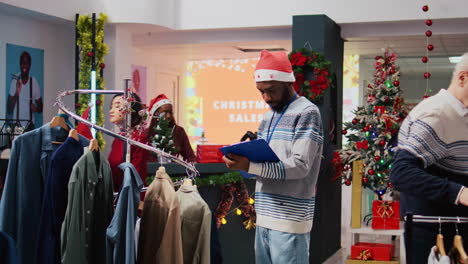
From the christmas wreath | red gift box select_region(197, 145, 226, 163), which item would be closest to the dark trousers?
red gift box select_region(197, 145, 226, 163)

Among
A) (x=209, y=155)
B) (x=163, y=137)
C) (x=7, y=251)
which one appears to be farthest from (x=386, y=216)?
(x=7, y=251)

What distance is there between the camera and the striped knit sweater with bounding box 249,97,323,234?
3240mm

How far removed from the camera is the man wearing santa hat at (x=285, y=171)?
128 inches

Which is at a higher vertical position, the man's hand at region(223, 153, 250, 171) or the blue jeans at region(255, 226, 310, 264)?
the man's hand at region(223, 153, 250, 171)

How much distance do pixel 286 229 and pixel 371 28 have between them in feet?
18.7

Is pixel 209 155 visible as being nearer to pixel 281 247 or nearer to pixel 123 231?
pixel 281 247

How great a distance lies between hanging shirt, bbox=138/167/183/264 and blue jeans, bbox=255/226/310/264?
0.46 metres

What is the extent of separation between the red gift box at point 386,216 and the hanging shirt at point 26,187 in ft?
13.9

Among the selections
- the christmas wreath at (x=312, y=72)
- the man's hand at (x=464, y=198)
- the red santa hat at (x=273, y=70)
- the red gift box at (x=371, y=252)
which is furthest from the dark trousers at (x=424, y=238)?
the christmas wreath at (x=312, y=72)

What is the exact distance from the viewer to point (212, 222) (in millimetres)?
3475

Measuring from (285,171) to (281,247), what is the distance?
377 mm

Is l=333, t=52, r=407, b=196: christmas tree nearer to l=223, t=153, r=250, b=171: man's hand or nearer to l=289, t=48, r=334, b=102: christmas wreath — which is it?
l=289, t=48, r=334, b=102: christmas wreath

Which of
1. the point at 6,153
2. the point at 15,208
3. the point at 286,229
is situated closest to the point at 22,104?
the point at 6,153

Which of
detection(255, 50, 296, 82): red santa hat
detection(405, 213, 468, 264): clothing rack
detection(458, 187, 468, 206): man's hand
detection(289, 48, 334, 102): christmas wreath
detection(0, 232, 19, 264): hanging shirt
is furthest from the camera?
detection(289, 48, 334, 102): christmas wreath
